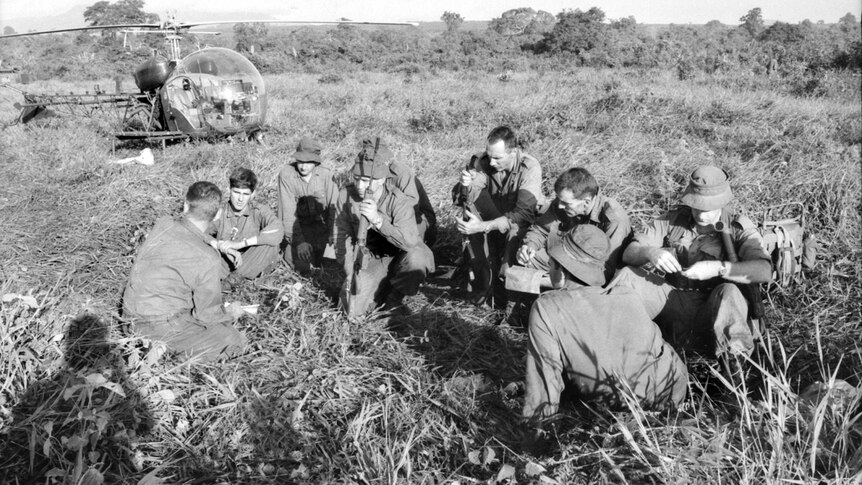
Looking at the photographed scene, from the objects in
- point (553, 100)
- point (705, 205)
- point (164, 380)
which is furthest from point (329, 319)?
point (553, 100)

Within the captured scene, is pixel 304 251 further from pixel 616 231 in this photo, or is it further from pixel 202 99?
pixel 202 99

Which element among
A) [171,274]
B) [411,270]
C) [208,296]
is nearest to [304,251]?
[411,270]

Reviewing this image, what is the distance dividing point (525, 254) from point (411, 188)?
4.78 ft

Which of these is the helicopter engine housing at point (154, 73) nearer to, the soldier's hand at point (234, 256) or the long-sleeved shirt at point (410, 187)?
the soldier's hand at point (234, 256)

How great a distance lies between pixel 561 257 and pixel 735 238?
1.62 metres

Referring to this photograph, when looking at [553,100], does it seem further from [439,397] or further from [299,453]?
[299,453]

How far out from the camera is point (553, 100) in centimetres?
1060

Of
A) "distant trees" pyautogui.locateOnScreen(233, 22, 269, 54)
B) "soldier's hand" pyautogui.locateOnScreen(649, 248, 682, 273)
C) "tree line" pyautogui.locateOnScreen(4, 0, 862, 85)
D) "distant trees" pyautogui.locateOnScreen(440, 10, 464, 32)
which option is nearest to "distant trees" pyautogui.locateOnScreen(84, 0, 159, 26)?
"tree line" pyautogui.locateOnScreen(4, 0, 862, 85)

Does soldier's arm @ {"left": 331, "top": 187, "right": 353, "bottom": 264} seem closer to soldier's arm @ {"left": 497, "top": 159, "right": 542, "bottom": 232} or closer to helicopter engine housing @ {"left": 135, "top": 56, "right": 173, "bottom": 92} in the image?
soldier's arm @ {"left": 497, "top": 159, "right": 542, "bottom": 232}

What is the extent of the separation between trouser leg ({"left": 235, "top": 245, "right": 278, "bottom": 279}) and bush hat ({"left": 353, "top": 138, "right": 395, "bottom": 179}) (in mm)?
1247

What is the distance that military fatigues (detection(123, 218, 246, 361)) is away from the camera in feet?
11.7

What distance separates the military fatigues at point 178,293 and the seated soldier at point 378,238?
1.03 m

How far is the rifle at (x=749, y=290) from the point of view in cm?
346

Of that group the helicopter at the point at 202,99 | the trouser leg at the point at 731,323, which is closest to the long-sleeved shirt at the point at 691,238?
the trouser leg at the point at 731,323
